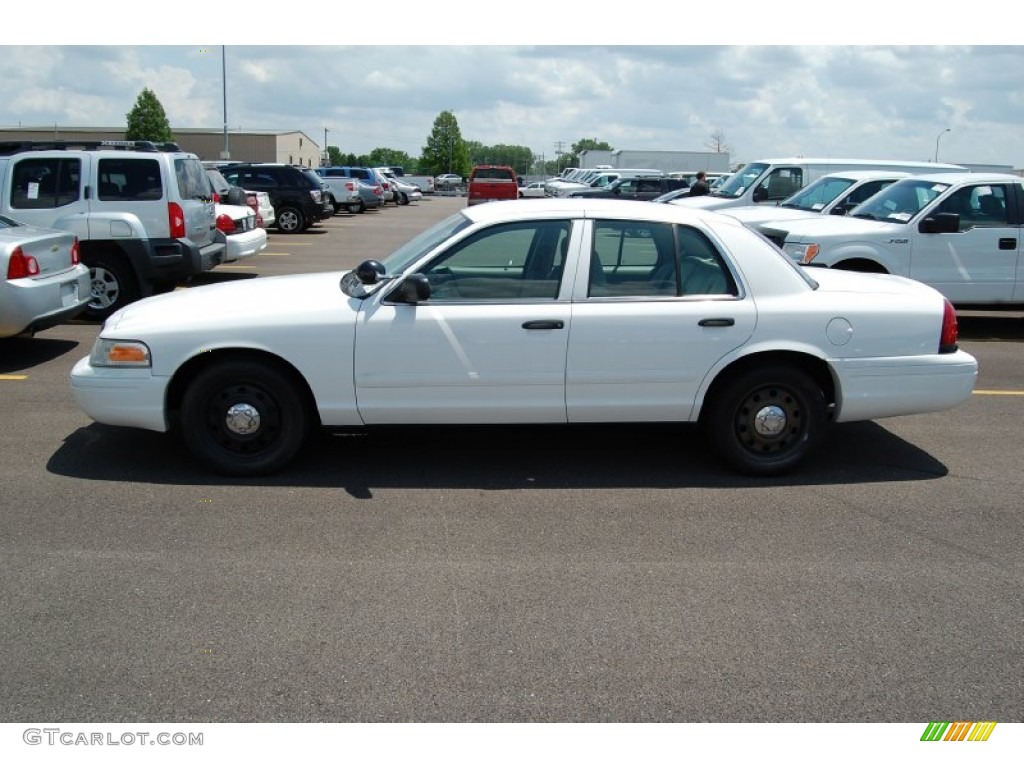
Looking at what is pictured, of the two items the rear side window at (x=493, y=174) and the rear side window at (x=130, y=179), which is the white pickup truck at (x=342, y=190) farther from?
the rear side window at (x=130, y=179)

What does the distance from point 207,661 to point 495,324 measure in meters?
2.61

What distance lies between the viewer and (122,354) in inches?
227

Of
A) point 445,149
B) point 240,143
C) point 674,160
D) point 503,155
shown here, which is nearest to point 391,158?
point 503,155

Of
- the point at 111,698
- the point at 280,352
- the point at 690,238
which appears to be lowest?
the point at 111,698

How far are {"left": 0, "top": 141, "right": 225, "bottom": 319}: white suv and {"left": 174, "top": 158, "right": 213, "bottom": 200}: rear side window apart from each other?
0.34 feet

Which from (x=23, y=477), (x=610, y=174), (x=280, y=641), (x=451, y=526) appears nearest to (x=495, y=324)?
(x=451, y=526)

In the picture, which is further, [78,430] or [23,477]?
[78,430]

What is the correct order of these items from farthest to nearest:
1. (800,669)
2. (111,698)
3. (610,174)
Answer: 1. (610,174)
2. (800,669)
3. (111,698)

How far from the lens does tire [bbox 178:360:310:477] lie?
577 centimetres

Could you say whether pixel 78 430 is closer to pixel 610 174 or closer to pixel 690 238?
pixel 690 238

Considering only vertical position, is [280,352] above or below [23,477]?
above

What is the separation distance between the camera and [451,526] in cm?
522

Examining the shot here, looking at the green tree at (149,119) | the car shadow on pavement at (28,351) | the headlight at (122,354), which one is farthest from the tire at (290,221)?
the green tree at (149,119)
